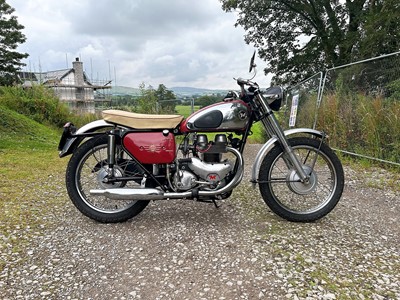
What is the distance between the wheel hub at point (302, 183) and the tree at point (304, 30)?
1187 centimetres

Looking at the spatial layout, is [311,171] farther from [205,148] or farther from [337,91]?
[337,91]

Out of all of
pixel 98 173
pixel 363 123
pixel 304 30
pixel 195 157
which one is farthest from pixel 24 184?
pixel 304 30

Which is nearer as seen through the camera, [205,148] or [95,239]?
[95,239]

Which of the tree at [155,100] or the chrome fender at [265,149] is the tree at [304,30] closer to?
the tree at [155,100]

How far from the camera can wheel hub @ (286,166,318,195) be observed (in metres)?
2.80

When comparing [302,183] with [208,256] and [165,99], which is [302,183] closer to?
[208,256]

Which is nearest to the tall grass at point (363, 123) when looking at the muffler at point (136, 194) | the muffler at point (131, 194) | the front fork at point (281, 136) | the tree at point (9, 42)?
the front fork at point (281, 136)

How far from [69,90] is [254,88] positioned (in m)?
45.6

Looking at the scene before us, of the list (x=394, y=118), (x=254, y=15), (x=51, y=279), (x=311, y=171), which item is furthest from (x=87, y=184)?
(x=254, y=15)

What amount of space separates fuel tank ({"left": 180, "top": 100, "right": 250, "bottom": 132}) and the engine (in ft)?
0.35

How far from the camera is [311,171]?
282 centimetres

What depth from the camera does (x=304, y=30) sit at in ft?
59.2

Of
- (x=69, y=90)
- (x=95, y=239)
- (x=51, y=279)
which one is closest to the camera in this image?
(x=51, y=279)

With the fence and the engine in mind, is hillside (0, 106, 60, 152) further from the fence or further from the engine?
the fence
